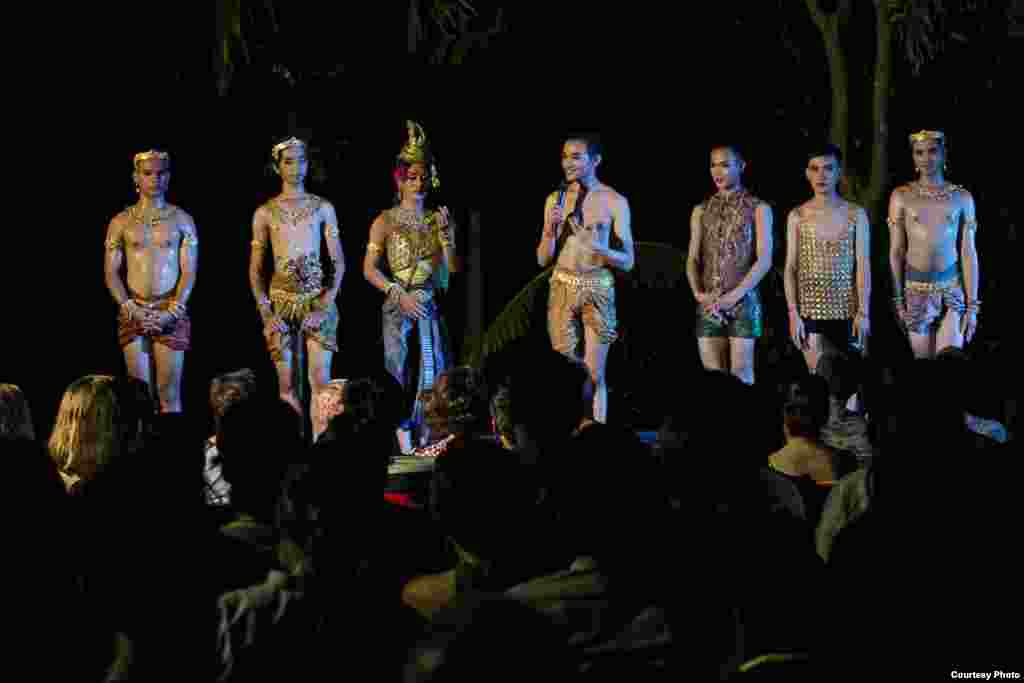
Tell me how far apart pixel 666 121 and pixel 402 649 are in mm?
7917

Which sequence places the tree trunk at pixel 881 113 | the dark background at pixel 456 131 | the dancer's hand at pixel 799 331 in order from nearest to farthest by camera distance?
the dancer's hand at pixel 799 331 < the dark background at pixel 456 131 < the tree trunk at pixel 881 113

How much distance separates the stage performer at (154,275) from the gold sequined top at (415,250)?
106cm

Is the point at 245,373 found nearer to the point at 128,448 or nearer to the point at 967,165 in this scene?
Result: the point at 128,448

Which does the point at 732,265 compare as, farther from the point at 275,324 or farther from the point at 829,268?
the point at 275,324

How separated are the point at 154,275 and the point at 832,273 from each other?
3487 millimetres

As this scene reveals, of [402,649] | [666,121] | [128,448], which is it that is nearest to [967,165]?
[666,121]

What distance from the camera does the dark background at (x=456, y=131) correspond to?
10312mm

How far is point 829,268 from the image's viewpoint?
8867 mm

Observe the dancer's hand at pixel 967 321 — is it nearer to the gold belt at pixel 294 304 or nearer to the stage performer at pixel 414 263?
the stage performer at pixel 414 263

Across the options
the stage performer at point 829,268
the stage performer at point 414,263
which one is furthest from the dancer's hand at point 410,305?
the stage performer at point 829,268

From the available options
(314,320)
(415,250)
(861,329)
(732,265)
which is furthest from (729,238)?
(314,320)

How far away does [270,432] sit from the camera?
4.36 metres

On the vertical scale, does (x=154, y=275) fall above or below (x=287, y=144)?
below

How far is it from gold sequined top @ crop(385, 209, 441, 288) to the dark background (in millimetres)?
1711
